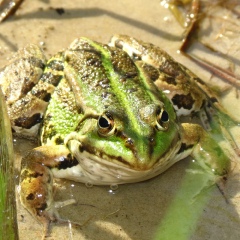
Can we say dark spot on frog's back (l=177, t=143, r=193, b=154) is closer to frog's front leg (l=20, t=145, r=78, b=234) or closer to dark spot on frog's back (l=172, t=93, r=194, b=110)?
dark spot on frog's back (l=172, t=93, r=194, b=110)

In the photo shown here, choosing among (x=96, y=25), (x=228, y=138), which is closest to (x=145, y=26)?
(x=96, y=25)

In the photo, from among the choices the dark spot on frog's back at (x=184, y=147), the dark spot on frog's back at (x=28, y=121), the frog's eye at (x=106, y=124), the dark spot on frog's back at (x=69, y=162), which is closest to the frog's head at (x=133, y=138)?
the frog's eye at (x=106, y=124)

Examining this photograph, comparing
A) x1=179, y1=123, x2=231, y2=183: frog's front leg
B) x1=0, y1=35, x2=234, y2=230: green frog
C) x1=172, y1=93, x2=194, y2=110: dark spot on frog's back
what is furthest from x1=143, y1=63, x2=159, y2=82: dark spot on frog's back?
x1=179, y1=123, x2=231, y2=183: frog's front leg

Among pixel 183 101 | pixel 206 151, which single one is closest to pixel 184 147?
pixel 206 151

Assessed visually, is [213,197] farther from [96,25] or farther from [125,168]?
[96,25]

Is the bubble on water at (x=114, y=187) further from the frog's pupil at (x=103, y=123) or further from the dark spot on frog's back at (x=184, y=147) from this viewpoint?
the frog's pupil at (x=103, y=123)

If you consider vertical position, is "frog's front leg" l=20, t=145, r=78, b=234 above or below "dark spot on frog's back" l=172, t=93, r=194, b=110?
below
